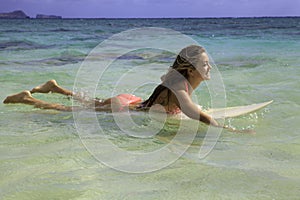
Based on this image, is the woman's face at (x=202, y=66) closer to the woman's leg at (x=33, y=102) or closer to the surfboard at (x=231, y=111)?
the surfboard at (x=231, y=111)

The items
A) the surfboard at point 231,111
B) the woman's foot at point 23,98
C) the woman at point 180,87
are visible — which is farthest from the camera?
the woman's foot at point 23,98

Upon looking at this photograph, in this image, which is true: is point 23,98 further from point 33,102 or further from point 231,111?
point 231,111

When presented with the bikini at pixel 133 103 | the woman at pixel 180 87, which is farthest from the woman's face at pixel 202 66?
the bikini at pixel 133 103

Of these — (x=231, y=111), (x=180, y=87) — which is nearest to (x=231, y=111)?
(x=231, y=111)

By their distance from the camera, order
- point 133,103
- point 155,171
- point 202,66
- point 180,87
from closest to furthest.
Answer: point 155,171
point 180,87
point 202,66
point 133,103

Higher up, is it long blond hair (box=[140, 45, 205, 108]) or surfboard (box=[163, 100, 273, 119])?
long blond hair (box=[140, 45, 205, 108])

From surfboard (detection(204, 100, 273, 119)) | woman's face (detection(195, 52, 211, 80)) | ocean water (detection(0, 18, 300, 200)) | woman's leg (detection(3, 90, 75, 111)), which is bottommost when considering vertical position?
surfboard (detection(204, 100, 273, 119))

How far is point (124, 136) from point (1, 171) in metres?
1.06

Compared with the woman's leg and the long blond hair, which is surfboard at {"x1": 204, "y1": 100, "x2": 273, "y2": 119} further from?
the woman's leg

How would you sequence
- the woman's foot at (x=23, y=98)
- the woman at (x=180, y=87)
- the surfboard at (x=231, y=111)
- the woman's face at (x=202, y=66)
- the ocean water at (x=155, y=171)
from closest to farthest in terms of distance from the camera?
1. the ocean water at (x=155, y=171)
2. the woman at (x=180, y=87)
3. the woman's face at (x=202, y=66)
4. the surfboard at (x=231, y=111)
5. the woman's foot at (x=23, y=98)

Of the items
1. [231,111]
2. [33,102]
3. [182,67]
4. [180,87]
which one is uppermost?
[182,67]

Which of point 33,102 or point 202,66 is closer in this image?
point 202,66

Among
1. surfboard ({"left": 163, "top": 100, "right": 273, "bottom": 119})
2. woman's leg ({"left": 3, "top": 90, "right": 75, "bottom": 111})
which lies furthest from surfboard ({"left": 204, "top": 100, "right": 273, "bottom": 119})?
woman's leg ({"left": 3, "top": 90, "right": 75, "bottom": 111})

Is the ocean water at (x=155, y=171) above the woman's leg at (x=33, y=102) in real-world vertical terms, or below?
above
